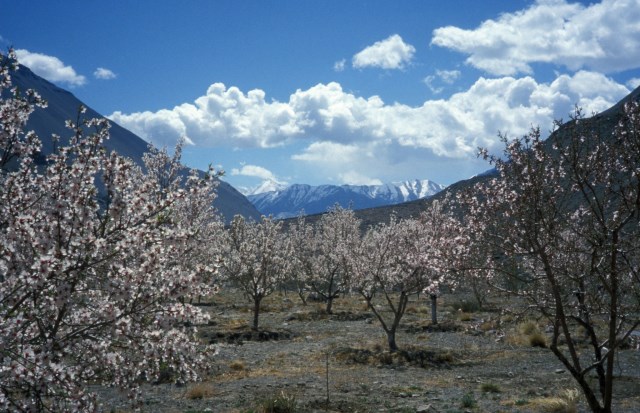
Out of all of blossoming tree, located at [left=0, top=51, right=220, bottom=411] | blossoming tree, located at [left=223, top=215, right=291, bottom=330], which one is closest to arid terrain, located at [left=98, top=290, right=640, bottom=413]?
blossoming tree, located at [left=223, top=215, right=291, bottom=330]

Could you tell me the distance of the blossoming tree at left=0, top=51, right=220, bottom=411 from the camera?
577 centimetres

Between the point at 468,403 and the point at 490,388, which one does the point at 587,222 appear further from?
the point at 490,388

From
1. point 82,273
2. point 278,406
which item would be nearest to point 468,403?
point 278,406

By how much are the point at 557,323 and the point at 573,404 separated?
5.37 metres

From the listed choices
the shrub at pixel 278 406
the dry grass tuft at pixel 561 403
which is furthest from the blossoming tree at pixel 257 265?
the dry grass tuft at pixel 561 403

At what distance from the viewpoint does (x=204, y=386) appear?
56.0 feet

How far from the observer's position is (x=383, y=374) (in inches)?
792

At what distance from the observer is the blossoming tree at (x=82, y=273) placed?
5.77 metres

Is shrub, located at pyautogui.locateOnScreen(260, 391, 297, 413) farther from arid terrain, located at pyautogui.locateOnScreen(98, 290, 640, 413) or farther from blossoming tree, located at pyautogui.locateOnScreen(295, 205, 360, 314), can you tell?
blossoming tree, located at pyautogui.locateOnScreen(295, 205, 360, 314)

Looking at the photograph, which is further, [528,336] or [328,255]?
[328,255]

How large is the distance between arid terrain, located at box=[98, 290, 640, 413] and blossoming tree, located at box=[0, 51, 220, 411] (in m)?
7.19

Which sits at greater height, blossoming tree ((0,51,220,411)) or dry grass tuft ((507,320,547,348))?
blossoming tree ((0,51,220,411))

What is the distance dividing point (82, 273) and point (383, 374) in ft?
54.0

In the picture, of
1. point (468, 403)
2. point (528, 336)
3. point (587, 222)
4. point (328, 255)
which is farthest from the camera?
point (328, 255)
